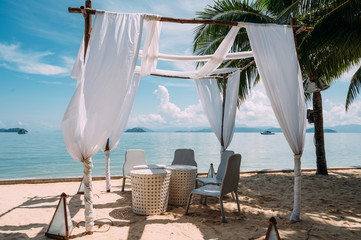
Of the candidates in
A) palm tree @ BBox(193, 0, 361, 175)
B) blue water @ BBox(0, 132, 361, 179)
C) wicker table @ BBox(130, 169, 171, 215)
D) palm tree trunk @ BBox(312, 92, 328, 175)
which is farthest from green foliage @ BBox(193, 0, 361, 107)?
blue water @ BBox(0, 132, 361, 179)

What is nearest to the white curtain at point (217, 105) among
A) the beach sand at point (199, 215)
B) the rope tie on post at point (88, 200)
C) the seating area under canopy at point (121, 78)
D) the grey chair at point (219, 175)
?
the grey chair at point (219, 175)

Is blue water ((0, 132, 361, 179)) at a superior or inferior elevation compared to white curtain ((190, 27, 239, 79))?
inferior

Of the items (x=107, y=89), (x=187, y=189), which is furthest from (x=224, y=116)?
(x=107, y=89)

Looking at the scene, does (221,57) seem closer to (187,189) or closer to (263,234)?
(187,189)

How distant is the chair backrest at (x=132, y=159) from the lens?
4730mm

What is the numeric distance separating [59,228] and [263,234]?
2.12 m

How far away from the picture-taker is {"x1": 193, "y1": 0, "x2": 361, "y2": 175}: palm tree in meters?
4.79

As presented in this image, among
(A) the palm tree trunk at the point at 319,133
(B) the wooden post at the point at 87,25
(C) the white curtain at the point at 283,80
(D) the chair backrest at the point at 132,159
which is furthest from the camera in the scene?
(A) the palm tree trunk at the point at 319,133

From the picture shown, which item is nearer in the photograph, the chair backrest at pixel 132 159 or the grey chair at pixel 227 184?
the grey chair at pixel 227 184

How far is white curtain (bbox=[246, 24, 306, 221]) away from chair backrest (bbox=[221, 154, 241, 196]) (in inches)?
27.4

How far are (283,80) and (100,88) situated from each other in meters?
2.10

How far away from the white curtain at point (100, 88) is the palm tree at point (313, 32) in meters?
3.13

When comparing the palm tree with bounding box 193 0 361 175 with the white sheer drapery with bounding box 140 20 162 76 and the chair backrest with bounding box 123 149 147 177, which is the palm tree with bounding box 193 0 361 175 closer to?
the white sheer drapery with bounding box 140 20 162 76

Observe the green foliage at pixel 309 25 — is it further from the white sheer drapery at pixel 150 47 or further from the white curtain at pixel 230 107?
the white sheer drapery at pixel 150 47
